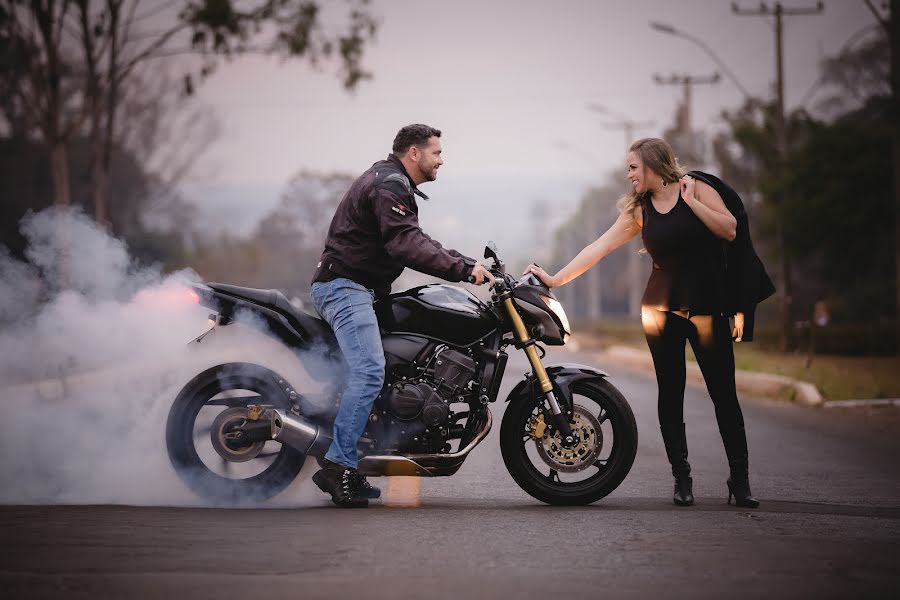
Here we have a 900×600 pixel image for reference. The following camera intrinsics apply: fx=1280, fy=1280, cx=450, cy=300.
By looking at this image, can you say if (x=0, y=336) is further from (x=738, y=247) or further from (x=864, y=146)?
(x=864, y=146)

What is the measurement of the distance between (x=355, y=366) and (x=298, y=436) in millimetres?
531

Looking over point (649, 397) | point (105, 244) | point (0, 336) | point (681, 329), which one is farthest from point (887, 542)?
point (649, 397)

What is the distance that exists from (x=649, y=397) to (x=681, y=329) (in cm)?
988

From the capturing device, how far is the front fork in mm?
7289

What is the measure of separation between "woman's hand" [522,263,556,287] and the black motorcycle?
87 millimetres

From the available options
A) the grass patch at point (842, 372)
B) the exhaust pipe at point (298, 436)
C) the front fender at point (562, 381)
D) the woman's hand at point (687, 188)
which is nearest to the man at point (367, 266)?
the exhaust pipe at point (298, 436)

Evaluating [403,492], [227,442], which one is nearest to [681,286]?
[403,492]

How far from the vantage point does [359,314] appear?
714 centimetres

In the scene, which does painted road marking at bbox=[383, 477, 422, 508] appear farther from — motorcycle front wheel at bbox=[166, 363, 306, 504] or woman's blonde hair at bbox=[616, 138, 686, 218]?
woman's blonde hair at bbox=[616, 138, 686, 218]

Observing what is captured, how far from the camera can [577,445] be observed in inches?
289

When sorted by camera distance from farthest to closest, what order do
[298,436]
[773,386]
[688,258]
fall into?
[773,386] < [688,258] < [298,436]

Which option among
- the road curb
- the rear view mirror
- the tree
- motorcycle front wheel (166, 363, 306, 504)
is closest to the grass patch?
the road curb

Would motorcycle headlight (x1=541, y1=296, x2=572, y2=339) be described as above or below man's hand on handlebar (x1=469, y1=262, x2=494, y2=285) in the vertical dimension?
below

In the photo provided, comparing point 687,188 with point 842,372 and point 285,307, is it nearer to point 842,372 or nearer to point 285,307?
point 285,307
